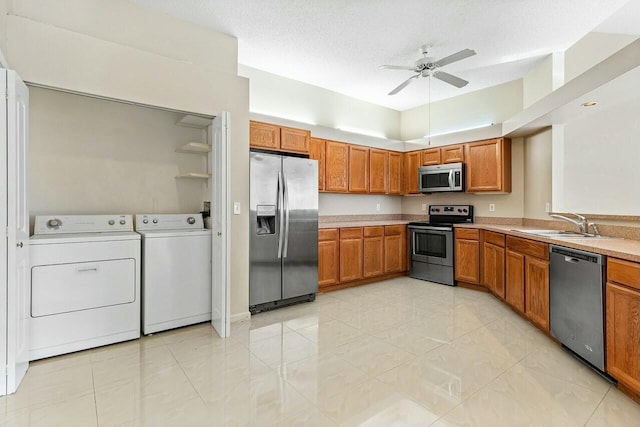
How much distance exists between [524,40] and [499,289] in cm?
279

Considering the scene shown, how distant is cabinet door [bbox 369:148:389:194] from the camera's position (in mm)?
5355

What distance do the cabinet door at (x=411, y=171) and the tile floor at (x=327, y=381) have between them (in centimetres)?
278

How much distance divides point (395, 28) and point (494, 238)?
2729 millimetres

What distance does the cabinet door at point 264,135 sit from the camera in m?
3.82

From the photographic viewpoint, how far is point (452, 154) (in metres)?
5.12

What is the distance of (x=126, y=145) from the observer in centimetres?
335

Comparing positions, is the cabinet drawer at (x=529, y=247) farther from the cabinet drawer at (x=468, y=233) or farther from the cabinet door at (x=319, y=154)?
the cabinet door at (x=319, y=154)

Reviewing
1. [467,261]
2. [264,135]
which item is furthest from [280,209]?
[467,261]

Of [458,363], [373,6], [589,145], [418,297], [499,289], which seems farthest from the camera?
[418,297]

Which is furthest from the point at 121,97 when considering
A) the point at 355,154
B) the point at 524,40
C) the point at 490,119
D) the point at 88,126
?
the point at 490,119

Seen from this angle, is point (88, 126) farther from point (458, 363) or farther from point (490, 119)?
point (490, 119)

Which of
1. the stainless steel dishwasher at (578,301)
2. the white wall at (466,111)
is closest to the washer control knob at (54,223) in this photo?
the stainless steel dishwasher at (578,301)

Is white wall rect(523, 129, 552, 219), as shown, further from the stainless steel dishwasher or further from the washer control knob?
the washer control knob

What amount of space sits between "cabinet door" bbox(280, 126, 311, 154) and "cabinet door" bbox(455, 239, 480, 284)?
2580 mm
